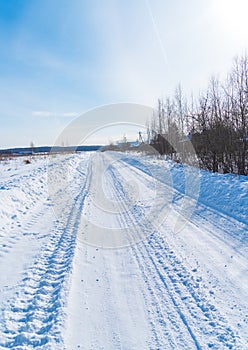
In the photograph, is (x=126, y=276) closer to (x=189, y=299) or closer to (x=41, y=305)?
(x=189, y=299)

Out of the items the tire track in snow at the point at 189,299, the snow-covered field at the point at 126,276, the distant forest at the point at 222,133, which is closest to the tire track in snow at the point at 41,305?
the snow-covered field at the point at 126,276

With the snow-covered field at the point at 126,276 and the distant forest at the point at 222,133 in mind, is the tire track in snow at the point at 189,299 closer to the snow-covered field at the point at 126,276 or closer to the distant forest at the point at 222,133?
the snow-covered field at the point at 126,276

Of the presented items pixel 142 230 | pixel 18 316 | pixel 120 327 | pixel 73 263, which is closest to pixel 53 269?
pixel 73 263

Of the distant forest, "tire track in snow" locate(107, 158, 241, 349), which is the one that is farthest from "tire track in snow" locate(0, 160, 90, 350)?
the distant forest

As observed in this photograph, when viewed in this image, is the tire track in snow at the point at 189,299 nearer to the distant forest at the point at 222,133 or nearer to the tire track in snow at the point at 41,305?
the tire track in snow at the point at 41,305

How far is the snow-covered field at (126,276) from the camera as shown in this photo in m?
2.56

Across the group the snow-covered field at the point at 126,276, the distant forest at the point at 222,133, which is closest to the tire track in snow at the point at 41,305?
the snow-covered field at the point at 126,276

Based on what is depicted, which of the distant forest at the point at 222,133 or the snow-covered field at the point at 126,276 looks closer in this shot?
the snow-covered field at the point at 126,276

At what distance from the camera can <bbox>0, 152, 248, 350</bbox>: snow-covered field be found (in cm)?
256

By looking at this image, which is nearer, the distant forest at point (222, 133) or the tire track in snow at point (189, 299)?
the tire track in snow at point (189, 299)

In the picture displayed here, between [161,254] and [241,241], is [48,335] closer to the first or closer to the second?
[161,254]

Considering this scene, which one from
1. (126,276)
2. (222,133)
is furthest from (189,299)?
(222,133)

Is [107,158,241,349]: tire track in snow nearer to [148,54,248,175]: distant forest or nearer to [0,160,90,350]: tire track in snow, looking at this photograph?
[0,160,90,350]: tire track in snow

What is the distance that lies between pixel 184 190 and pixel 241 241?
16.5ft
